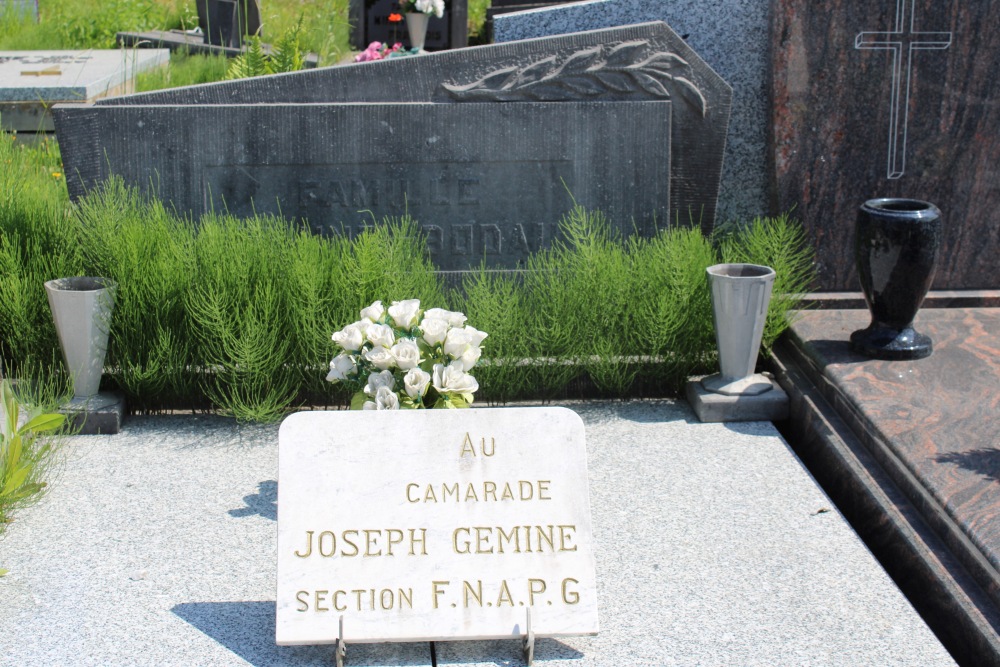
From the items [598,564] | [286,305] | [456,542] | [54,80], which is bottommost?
[598,564]

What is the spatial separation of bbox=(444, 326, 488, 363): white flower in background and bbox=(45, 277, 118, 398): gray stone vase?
1503 mm

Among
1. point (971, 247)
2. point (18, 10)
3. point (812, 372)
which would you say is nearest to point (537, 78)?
point (812, 372)

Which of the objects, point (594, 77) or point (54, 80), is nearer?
point (594, 77)

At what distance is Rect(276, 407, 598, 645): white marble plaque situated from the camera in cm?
258

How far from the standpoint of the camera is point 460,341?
304cm

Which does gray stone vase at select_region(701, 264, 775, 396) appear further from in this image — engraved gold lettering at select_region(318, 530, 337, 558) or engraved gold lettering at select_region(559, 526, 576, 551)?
engraved gold lettering at select_region(318, 530, 337, 558)

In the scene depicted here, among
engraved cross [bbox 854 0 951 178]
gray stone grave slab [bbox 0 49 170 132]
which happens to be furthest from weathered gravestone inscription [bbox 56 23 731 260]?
gray stone grave slab [bbox 0 49 170 132]

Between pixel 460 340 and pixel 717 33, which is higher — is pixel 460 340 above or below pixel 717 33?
below

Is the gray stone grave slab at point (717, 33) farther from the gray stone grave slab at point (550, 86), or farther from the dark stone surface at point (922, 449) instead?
the dark stone surface at point (922, 449)

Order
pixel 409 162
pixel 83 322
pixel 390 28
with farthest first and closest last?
pixel 390 28 < pixel 409 162 < pixel 83 322

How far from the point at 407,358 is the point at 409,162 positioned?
6.25 feet

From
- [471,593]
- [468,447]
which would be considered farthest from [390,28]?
[471,593]

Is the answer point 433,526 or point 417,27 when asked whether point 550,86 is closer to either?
point 433,526

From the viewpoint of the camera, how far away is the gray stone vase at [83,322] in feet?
12.6
